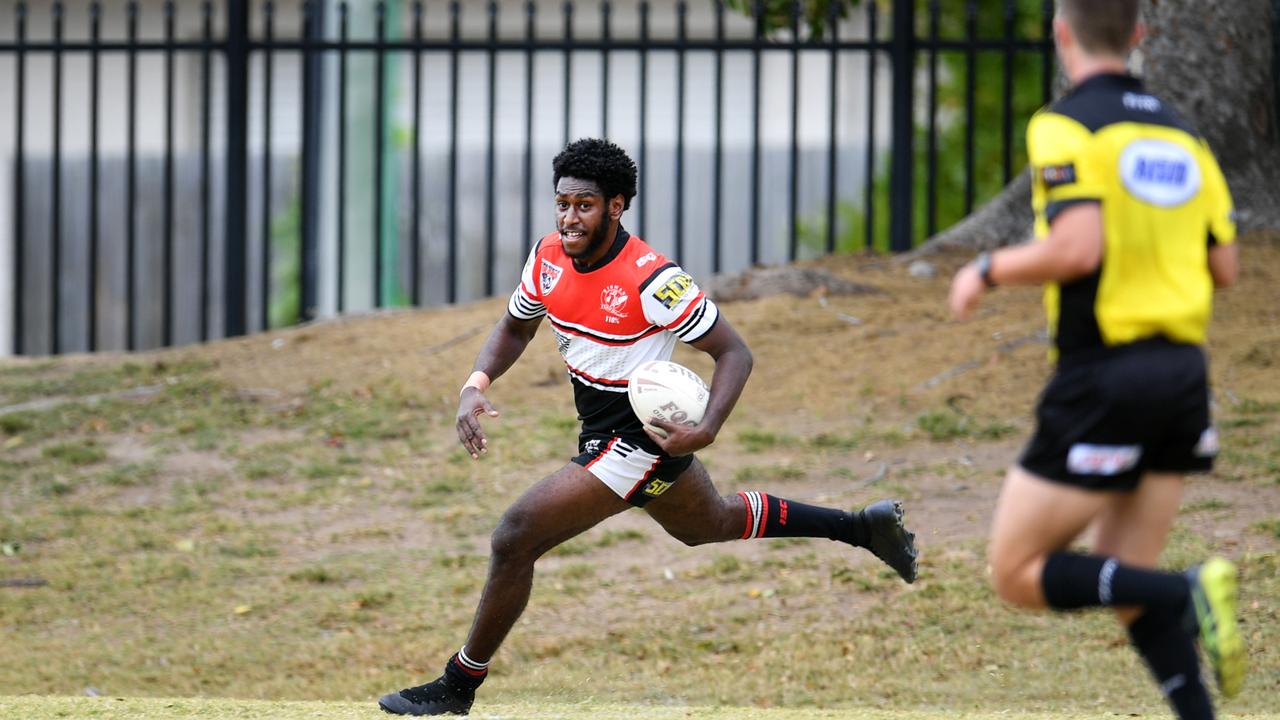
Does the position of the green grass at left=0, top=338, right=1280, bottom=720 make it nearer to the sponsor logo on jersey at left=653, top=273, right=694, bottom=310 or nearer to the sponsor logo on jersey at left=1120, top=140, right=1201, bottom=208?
the sponsor logo on jersey at left=653, top=273, right=694, bottom=310

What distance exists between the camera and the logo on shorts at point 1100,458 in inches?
143

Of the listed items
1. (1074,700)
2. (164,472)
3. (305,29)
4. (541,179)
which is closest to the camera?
(1074,700)

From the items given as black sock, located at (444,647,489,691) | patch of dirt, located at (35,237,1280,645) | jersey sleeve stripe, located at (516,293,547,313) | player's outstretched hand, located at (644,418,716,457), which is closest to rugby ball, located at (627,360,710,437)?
player's outstretched hand, located at (644,418,716,457)

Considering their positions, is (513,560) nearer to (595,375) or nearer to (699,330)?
(595,375)

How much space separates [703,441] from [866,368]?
5.24 m

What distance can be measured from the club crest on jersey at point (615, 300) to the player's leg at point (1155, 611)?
193cm

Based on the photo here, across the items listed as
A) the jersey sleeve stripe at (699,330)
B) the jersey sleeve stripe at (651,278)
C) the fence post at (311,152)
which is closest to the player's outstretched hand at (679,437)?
the jersey sleeve stripe at (699,330)

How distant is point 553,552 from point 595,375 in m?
3.55

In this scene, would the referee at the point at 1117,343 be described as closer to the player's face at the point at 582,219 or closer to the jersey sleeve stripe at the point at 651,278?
the jersey sleeve stripe at the point at 651,278

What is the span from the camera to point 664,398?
5176 millimetres

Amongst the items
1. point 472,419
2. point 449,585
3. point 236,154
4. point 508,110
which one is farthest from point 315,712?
point 508,110

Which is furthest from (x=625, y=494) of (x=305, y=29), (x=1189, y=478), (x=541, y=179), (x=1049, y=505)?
(x=541, y=179)

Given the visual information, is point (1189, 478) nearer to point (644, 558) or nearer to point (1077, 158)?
point (644, 558)

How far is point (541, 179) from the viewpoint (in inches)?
770
